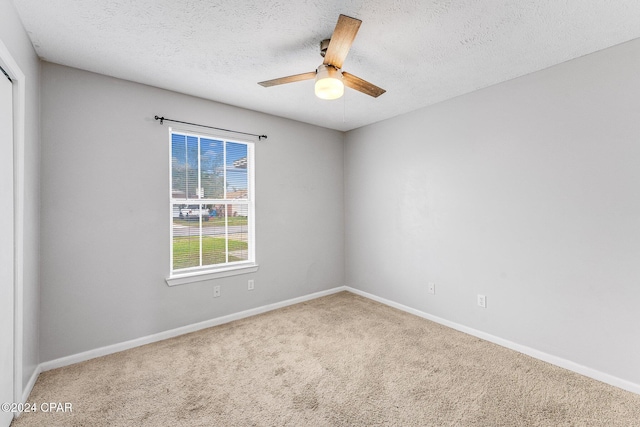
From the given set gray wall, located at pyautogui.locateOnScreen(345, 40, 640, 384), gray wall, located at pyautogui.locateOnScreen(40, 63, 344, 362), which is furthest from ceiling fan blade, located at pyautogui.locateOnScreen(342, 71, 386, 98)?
gray wall, located at pyautogui.locateOnScreen(40, 63, 344, 362)

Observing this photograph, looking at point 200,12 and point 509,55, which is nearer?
point 200,12

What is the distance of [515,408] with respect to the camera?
1.92 metres

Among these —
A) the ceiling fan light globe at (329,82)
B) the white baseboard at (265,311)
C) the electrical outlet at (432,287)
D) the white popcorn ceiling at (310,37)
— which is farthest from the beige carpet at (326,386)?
the white popcorn ceiling at (310,37)

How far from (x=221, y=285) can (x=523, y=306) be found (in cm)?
311

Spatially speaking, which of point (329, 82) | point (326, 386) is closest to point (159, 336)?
point (326, 386)

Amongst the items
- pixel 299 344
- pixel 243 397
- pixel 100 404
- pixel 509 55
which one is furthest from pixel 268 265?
pixel 509 55

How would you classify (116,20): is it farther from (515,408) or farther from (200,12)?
(515,408)

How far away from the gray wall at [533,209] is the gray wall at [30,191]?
3513 millimetres

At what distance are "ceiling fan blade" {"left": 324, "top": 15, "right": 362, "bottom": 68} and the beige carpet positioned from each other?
2.33 meters

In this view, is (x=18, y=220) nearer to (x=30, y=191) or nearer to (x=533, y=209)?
(x=30, y=191)

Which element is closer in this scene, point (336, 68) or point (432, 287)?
point (336, 68)

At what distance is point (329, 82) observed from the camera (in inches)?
74.9

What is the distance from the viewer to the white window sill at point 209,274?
3014 millimetres

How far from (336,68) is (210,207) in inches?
85.8
